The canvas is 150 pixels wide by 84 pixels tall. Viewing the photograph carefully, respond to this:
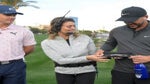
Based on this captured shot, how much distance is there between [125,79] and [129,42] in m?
0.52

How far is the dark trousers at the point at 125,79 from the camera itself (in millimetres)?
6465

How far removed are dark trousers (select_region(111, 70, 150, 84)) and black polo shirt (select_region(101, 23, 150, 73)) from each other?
0.19 feet

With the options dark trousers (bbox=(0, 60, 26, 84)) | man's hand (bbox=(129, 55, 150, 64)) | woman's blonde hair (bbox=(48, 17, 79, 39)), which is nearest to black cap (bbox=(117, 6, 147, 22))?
man's hand (bbox=(129, 55, 150, 64))

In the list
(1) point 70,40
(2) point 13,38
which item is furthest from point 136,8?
(2) point 13,38

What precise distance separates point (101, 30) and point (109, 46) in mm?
34681

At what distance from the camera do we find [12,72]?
7.22 m

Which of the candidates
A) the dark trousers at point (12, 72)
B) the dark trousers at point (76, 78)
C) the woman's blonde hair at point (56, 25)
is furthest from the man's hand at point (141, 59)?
the dark trousers at point (12, 72)

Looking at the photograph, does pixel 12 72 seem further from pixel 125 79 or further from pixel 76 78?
pixel 125 79

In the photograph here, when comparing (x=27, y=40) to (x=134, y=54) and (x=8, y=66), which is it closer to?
(x=8, y=66)

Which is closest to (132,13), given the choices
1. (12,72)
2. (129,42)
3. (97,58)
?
(129,42)

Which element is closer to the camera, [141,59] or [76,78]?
[141,59]

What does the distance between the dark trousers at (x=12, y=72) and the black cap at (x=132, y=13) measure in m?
1.79

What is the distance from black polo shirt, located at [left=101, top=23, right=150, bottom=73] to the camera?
21.0 feet

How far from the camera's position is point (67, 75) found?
7176 millimetres
